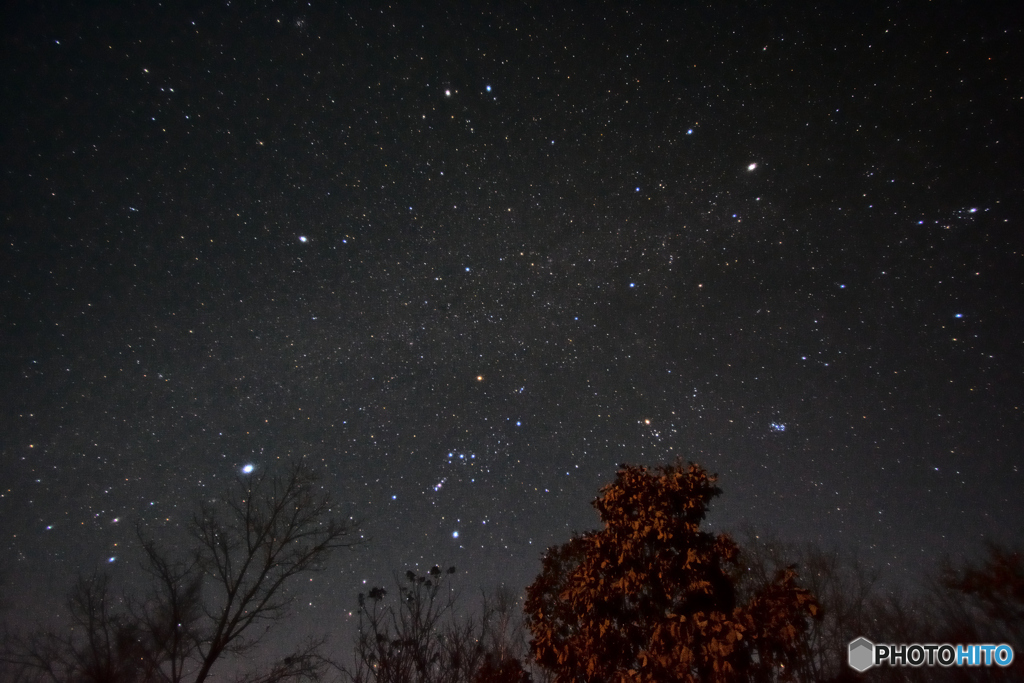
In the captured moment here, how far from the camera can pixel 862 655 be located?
9469 mm

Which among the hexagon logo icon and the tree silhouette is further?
the hexagon logo icon

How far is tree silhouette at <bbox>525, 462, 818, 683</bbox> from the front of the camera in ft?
19.7

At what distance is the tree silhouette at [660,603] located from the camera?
6.02 m

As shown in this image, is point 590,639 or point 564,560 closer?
point 590,639

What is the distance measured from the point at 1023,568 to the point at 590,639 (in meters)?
18.3

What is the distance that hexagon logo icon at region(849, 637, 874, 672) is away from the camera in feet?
30.6

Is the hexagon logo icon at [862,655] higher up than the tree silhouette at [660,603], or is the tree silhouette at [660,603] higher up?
the tree silhouette at [660,603]

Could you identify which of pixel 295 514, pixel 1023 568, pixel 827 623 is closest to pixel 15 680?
pixel 295 514

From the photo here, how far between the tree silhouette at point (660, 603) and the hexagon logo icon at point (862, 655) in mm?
4802

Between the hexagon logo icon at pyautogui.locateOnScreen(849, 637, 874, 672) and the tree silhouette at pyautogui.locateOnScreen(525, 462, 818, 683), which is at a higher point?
the tree silhouette at pyautogui.locateOnScreen(525, 462, 818, 683)

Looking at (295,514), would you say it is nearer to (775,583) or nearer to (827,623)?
(775,583)

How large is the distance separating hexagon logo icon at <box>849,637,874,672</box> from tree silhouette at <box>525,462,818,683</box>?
4.80 m

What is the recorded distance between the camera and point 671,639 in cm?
662

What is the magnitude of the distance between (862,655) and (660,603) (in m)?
5.76
